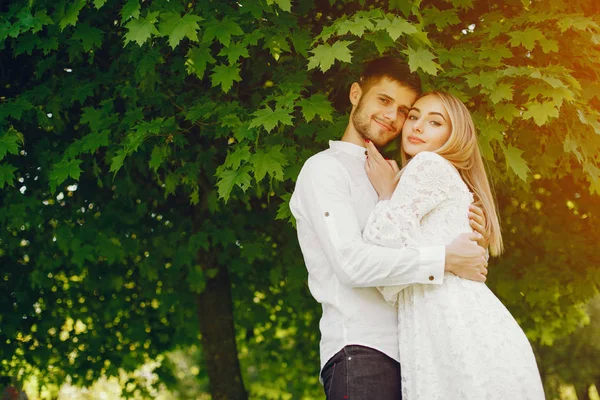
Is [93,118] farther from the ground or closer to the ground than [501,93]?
farther from the ground

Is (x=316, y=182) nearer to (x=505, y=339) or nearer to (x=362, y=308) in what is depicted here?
(x=362, y=308)

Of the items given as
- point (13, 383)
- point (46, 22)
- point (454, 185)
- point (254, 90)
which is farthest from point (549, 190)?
point (13, 383)

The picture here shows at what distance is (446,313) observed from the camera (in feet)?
9.71

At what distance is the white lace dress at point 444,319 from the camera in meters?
2.87

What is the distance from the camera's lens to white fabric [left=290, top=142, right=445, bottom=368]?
2.94 metres

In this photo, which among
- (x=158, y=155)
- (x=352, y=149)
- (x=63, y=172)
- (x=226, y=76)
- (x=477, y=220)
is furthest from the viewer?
(x=63, y=172)

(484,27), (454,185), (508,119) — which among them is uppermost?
(484,27)

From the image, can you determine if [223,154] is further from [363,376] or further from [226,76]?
[363,376]

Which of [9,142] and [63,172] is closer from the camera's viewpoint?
[9,142]

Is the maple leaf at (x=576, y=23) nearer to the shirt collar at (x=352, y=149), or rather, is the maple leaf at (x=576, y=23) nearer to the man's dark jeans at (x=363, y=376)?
the shirt collar at (x=352, y=149)

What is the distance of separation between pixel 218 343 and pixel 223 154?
6.75ft

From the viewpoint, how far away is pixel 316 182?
3.16 meters

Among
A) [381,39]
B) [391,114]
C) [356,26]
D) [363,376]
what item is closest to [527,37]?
[381,39]

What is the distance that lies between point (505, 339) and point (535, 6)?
3.02 m
